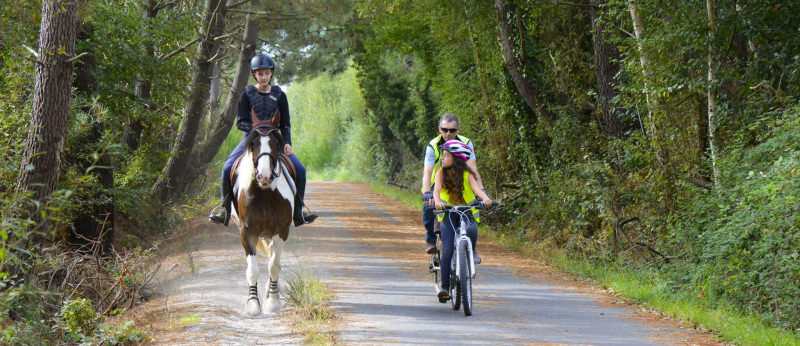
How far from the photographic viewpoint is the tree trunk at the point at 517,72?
20.1m

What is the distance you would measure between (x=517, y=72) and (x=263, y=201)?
446 inches

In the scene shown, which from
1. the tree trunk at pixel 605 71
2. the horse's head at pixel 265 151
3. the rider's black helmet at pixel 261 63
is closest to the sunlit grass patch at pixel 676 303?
the tree trunk at pixel 605 71

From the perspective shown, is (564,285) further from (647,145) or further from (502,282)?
(647,145)

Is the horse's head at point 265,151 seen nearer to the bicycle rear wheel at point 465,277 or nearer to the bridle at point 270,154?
the bridle at point 270,154

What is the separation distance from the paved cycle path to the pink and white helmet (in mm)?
1755

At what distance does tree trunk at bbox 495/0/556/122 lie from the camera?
20.1m

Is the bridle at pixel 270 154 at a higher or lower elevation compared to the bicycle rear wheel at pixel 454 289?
higher

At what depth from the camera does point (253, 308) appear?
392 inches

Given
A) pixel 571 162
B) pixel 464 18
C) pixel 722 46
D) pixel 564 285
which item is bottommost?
pixel 564 285

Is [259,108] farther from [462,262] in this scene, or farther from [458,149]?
[462,262]

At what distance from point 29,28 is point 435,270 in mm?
8026

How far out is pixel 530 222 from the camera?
66.4 ft

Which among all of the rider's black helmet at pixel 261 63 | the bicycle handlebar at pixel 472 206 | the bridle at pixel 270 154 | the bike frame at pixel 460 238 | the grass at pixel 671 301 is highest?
the rider's black helmet at pixel 261 63

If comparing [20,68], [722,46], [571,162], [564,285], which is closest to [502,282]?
[564,285]
